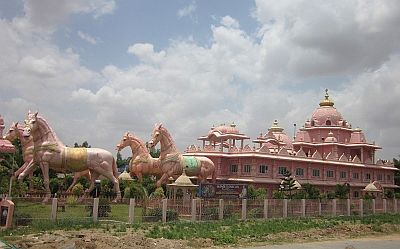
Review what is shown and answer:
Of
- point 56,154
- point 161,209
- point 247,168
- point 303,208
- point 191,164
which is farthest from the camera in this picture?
point 247,168

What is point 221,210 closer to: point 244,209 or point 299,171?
point 244,209

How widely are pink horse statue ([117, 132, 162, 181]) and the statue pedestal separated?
1475cm

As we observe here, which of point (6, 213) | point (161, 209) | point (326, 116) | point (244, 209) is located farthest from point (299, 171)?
point (6, 213)

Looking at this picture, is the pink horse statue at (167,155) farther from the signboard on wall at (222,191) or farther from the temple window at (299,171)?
the temple window at (299,171)

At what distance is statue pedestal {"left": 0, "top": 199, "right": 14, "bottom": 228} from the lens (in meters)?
16.0

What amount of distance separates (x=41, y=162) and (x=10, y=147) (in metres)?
2.57

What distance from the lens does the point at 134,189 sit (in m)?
26.9

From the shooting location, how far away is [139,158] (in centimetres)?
3098

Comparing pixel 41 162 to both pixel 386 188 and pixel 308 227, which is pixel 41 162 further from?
pixel 386 188

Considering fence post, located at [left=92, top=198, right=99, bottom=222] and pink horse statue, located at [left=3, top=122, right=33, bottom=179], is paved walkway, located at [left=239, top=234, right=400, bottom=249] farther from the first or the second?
pink horse statue, located at [left=3, top=122, right=33, bottom=179]

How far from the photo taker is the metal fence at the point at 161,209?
1836 centimetres

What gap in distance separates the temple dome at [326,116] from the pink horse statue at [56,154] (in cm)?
3180

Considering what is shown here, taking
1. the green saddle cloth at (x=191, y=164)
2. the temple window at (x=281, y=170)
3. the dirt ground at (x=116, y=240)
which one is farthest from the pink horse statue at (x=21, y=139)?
the temple window at (x=281, y=170)

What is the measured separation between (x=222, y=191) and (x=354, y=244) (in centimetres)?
817
